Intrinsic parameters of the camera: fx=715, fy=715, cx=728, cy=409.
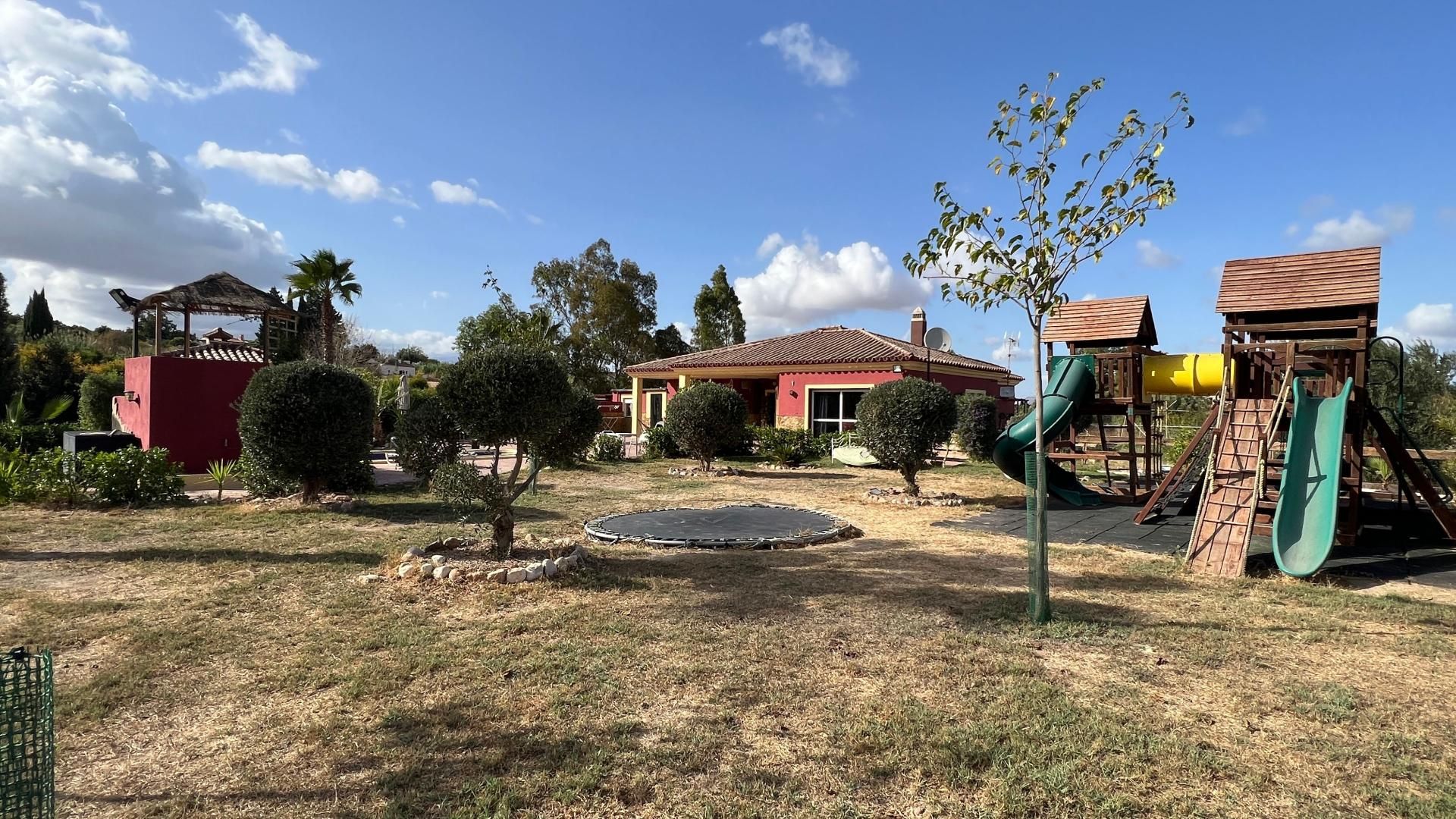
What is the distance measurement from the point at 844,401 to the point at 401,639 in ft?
64.9

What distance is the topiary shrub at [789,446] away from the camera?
66.0 feet

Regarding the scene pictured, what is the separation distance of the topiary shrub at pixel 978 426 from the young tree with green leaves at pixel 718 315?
75.2 ft

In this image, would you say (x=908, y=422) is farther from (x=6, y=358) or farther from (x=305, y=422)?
(x=6, y=358)

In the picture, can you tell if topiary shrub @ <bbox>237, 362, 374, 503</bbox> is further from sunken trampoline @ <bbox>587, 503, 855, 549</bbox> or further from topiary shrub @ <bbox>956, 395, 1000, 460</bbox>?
topiary shrub @ <bbox>956, 395, 1000, 460</bbox>

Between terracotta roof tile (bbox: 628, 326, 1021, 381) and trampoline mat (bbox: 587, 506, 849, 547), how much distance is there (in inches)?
500

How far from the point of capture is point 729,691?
4.32 meters

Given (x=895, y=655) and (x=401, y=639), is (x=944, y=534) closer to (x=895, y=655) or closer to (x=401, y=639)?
(x=895, y=655)

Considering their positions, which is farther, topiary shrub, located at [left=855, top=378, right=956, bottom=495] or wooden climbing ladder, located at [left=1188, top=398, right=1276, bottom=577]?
topiary shrub, located at [left=855, top=378, right=956, bottom=495]

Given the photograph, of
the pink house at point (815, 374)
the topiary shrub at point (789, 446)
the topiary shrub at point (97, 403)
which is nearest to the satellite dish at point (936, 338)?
the pink house at point (815, 374)

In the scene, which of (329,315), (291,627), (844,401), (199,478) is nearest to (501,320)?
(329,315)

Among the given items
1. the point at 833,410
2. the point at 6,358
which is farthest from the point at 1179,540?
the point at 6,358

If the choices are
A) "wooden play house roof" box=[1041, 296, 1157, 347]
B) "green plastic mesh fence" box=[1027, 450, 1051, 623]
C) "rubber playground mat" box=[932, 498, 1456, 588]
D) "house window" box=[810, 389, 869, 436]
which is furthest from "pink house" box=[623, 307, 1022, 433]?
"green plastic mesh fence" box=[1027, 450, 1051, 623]

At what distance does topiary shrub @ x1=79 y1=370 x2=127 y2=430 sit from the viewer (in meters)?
A: 22.1

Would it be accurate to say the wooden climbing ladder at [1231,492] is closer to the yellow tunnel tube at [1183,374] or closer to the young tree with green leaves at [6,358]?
the yellow tunnel tube at [1183,374]
